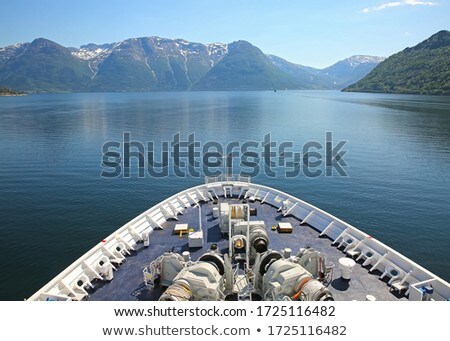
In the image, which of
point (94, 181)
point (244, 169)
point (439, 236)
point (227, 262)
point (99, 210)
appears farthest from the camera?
point (244, 169)

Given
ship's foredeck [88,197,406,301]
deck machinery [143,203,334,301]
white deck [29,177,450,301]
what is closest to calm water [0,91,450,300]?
white deck [29,177,450,301]

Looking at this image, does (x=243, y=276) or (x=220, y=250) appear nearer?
(x=243, y=276)

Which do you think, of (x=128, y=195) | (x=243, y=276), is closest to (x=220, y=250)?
(x=243, y=276)

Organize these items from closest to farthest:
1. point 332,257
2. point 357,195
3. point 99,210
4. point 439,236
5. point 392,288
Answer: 1. point 392,288
2. point 332,257
3. point 439,236
4. point 99,210
5. point 357,195

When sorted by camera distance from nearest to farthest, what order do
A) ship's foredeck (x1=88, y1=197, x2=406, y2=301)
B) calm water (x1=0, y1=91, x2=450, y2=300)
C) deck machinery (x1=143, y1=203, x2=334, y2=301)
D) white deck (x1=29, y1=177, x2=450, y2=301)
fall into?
deck machinery (x1=143, y1=203, x2=334, y2=301), white deck (x1=29, y1=177, x2=450, y2=301), ship's foredeck (x1=88, y1=197, x2=406, y2=301), calm water (x1=0, y1=91, x2=450, y2=300)

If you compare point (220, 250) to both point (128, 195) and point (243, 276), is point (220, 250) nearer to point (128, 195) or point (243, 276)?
point (243, 276)

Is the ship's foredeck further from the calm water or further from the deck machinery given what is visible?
the calm water

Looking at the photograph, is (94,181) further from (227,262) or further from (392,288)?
(392,288)
